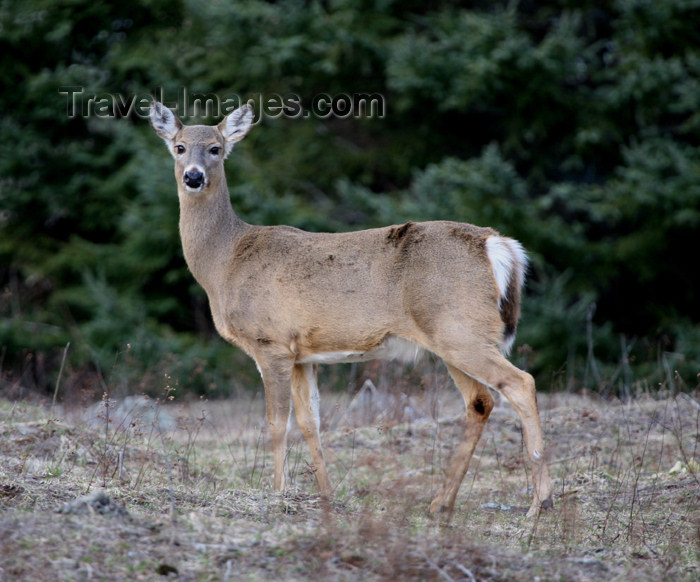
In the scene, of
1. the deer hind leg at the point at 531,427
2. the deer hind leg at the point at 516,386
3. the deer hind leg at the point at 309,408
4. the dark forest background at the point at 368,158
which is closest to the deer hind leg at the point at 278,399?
the deer hind leg at the point at 309,408

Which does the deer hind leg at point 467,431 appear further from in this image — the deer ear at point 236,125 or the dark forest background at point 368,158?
the dark forest background at point 368,158

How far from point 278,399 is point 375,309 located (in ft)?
3.07

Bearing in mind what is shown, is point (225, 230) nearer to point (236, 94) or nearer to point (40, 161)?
point (236, 94)

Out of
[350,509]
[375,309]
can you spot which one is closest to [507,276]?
[375,309]

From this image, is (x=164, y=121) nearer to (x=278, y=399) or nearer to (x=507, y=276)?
(x=278, y=399)

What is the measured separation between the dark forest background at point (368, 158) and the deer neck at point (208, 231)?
14.4 ft

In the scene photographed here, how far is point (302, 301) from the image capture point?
6398 mm

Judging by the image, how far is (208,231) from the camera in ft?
23.6

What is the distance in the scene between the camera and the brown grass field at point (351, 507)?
4098 mm

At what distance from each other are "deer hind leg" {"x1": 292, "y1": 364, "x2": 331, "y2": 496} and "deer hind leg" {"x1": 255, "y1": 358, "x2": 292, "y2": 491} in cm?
17

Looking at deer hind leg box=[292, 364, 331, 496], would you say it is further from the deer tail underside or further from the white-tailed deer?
the deer tail underside

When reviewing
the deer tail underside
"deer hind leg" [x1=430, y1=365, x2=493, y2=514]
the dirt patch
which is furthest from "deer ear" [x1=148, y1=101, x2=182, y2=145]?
"deer hind leg" [x1=430, y1=365, x2=493, y2=514]

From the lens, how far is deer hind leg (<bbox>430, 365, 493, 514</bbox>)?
5.96 metres

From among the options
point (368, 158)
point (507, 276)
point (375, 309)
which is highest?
point (368, 158)
